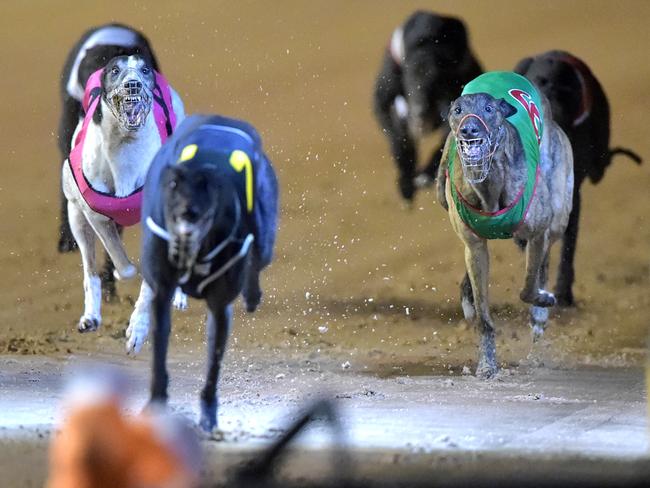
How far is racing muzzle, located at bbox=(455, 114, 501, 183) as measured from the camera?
15.0 ft

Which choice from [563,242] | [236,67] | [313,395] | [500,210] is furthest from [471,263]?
[236,67]

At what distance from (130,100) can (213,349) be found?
1.01 m

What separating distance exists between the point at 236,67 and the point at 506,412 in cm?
303

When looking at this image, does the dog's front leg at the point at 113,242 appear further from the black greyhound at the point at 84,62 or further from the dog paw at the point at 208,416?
the dog paw at the point at 208,416

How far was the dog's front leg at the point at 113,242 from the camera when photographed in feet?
15.7

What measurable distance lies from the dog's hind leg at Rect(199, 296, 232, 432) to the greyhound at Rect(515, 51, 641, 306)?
3068 mm

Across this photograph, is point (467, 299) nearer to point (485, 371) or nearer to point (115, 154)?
point (485, 371)

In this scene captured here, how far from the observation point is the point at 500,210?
4910mm

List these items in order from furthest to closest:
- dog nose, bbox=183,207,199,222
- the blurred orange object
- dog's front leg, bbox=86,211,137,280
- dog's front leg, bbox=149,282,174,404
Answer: dog's front leg, bbox=86,211,137,280
dog's front leg, bbox=149,282,174,404
dog nose, bbox=183,207,199,222
the blurred orange object

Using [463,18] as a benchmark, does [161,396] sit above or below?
below

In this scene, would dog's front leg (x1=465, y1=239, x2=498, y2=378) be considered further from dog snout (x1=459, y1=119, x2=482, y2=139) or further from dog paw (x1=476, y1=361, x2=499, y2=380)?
dog snout (x1=459, y1=119, x2=482, y2=139)

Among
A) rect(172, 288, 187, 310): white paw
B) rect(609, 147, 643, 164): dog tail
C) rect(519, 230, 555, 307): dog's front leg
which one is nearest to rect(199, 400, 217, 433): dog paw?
rect(172, 288, 187, 310): white paw

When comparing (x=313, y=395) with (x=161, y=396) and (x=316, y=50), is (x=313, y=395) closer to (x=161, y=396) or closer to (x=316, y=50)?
(x=161, y=396)

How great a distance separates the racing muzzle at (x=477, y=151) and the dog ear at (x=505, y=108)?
0.28ft
